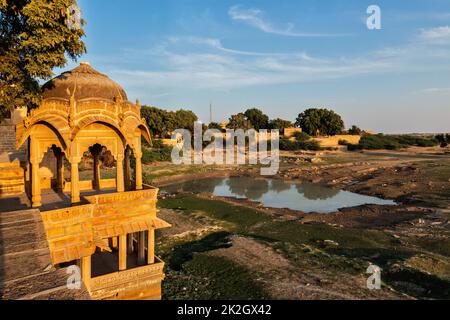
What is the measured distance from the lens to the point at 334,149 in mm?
70438

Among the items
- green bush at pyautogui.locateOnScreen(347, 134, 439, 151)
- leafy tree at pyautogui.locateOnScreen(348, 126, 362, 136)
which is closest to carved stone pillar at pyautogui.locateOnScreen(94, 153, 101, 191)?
green bush at pyautogui.locateOnScreen(347, 134, 439, 151)

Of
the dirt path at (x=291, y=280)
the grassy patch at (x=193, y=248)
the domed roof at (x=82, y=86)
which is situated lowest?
the grassy patch at (x=193, y=248)

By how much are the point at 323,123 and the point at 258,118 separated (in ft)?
65.5

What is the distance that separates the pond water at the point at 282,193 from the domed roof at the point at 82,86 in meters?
21.3

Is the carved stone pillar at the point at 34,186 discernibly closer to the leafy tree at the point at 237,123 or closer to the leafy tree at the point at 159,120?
the leafy tree at the point at 159,120

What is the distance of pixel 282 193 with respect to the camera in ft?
112

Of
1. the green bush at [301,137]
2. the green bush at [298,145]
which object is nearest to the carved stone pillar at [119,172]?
the green bush at [298,145]

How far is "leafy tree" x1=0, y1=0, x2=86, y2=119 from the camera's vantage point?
696 centimetres

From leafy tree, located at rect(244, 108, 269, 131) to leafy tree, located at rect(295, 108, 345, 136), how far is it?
478 inches

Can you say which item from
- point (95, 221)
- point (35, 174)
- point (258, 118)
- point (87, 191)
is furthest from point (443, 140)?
point (35, 174)

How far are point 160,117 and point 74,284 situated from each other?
217ft

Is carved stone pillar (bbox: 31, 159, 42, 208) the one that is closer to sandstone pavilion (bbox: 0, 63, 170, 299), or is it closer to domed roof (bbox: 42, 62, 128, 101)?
sandstone pavilion (bbox: 0, 63, 170, 299)

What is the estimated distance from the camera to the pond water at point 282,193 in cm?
2845

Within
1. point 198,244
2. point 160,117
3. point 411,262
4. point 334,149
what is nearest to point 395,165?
point 334,149
